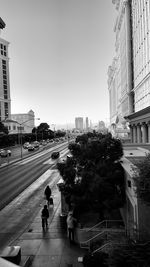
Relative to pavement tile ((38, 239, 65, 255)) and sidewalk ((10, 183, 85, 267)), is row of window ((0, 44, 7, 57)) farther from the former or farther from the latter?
pavement tile ((38, 239, 65, 255))

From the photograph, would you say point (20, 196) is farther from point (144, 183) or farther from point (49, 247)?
point (144, 183)

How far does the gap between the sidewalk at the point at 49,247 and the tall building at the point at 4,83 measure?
135m

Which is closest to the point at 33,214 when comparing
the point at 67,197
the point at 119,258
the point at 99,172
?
the point at 67,197

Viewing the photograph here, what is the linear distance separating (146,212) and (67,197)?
17.2 feet

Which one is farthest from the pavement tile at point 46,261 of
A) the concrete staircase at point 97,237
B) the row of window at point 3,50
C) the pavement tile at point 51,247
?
the row of window at point 3,50

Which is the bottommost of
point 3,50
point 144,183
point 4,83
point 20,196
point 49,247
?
point 20,196

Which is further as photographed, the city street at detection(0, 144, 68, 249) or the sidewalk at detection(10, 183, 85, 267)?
the city street at detection(0, 144, 68, 249)

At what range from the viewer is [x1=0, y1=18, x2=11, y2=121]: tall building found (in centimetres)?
14550

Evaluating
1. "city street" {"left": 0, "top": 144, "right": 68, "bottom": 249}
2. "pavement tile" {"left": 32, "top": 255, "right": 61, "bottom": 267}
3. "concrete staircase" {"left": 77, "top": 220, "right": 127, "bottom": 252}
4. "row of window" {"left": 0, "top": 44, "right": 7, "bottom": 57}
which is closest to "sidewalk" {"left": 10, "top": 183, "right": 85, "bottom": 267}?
"pavement tile" {"left": 32, "top": 255, "right": 61, "bottom": 267}

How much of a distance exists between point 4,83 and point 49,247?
5823 inches

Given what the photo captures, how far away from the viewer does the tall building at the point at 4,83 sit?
14550 cm

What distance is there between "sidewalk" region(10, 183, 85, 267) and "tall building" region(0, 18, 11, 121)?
444 feet

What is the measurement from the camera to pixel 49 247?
1274cm

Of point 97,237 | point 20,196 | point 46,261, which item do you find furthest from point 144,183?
point 20,196
